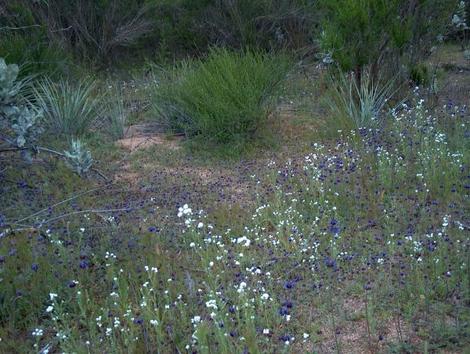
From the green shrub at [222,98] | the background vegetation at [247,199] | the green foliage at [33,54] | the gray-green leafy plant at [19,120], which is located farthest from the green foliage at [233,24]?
the gray-green leafy plant at [19,120]

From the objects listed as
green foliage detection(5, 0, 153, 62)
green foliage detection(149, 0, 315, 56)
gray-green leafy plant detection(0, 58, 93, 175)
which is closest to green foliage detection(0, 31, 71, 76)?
green foliage detection(5, 0, 153, 62)

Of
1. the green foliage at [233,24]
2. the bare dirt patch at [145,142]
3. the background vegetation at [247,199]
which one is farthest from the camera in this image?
the green foliage at [233,24]

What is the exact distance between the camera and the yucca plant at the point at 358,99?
23.4 ft

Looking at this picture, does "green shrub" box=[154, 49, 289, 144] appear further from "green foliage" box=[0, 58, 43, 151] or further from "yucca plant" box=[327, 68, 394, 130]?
"green foliage" box=[0, 58, 43, 151]

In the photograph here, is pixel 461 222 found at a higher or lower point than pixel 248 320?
lower

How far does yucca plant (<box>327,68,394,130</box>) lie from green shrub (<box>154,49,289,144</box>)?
2.24 ft

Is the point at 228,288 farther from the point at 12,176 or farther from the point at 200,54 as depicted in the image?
the point at 200,54

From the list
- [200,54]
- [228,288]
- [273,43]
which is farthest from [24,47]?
[228,288]

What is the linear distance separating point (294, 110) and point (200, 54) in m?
3.42

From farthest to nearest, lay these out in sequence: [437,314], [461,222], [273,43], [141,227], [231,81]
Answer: [273,43]
[231,81]
[141,227]
[461,222]
[437,314]

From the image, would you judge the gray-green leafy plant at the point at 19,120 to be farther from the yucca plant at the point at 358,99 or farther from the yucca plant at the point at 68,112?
the yucca plant at the point at 358,99

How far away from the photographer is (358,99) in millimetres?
7805

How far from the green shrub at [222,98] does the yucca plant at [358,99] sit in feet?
2.24

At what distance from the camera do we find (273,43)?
37.1ft
